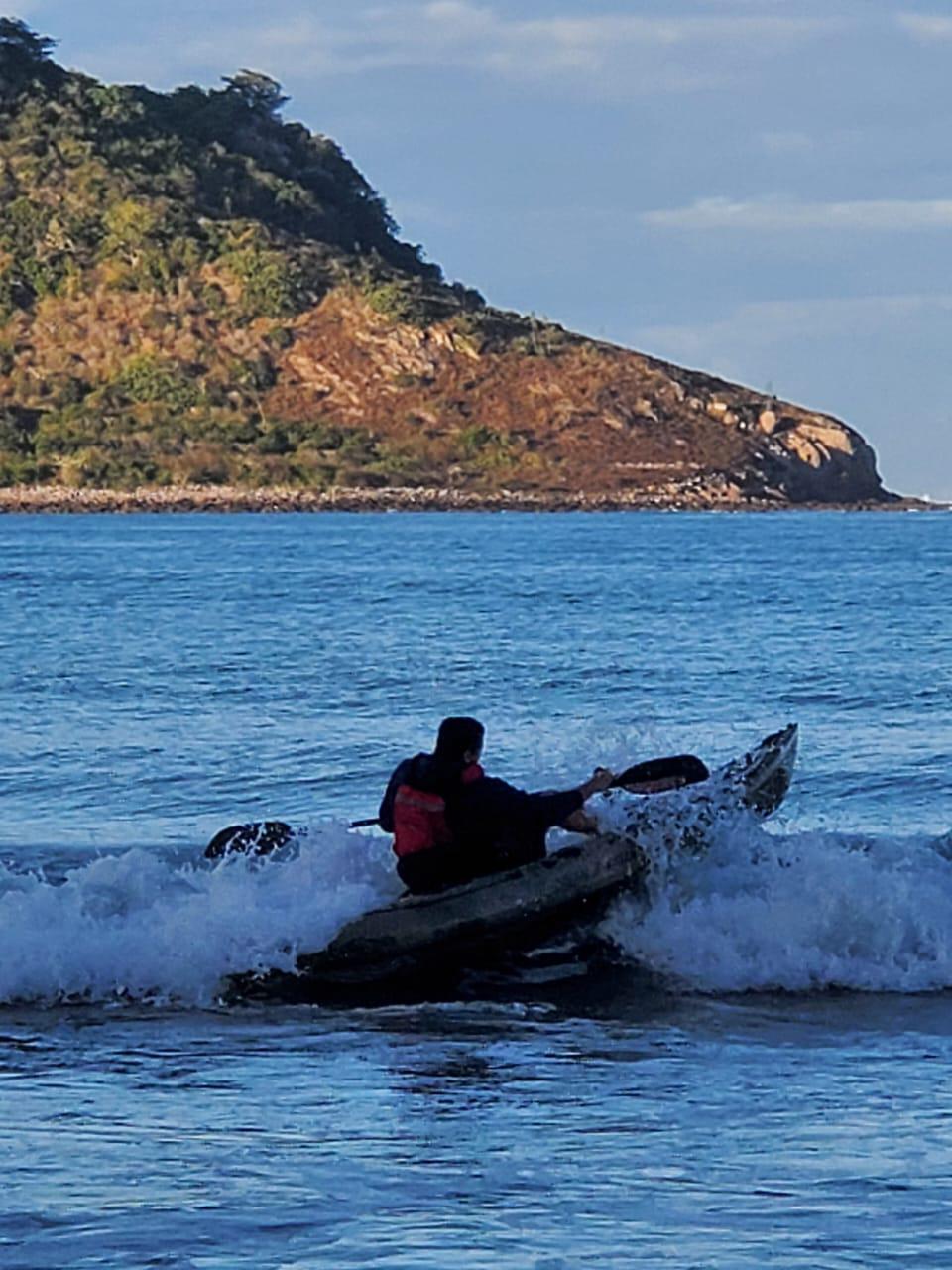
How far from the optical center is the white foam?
12359mm

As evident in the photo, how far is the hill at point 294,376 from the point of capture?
461 feet

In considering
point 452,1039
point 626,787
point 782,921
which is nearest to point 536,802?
point 626,787

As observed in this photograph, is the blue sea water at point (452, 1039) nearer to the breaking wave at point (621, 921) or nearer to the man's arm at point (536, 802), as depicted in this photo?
the breaking wave at point (621, 921)

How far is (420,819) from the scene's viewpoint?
11844 mm

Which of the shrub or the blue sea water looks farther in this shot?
the shrub

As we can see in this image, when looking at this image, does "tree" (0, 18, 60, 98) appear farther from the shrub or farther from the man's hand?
the man's hand

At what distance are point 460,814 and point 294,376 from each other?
13592 centimetres

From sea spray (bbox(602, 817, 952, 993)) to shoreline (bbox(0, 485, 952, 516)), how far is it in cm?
12107

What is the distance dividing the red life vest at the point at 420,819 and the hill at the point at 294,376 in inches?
4954

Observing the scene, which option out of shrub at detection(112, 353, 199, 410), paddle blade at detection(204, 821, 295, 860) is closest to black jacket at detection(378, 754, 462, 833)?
paddle blade at detection(204, 821, 295, 860)

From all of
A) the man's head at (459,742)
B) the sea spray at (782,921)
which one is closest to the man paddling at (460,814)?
the man's head at (459,742)

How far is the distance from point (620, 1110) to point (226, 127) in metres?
164

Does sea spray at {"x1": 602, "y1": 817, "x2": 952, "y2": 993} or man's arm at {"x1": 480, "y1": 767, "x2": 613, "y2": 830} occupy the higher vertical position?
man's arm at {"x1": 480, "y1": 767, "x2": 613, "y2": 830}

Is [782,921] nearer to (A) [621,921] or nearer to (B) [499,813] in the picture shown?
(A) [621,921]
